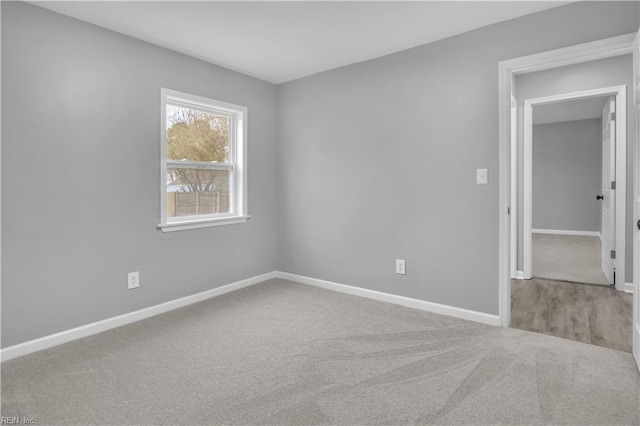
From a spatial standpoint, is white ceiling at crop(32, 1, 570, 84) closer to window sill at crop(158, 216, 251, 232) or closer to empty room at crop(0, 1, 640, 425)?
empty room at crop(0, 1, 640, 425)

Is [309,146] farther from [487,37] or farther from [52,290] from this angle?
[52,290]

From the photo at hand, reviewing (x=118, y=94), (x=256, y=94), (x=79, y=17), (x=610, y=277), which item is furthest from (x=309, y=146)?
(x=610, y=277)

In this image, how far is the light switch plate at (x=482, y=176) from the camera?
9.56 ft

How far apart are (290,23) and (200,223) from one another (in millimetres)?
1976

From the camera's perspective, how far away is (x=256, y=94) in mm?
4117

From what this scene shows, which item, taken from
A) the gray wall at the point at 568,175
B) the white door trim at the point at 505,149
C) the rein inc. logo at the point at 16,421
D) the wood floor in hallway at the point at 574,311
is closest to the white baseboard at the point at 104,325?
the rein inc. logo at the point at 16,421

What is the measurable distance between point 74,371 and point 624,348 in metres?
3.59

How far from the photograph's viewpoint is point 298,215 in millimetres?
4266

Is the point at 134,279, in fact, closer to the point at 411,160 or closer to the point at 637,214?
the point at 411,160

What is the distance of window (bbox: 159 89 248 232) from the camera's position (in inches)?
133

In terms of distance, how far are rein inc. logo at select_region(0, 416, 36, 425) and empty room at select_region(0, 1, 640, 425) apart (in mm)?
32

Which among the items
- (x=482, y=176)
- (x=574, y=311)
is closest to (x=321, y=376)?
(x=482, y=176)

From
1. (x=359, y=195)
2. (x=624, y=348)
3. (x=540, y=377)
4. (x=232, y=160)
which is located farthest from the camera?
(x=232, y=160)

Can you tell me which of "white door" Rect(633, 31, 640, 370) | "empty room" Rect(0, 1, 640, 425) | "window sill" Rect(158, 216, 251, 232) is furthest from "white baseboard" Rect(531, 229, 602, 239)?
"window sill" Rect(158, 216, 251, 232)
